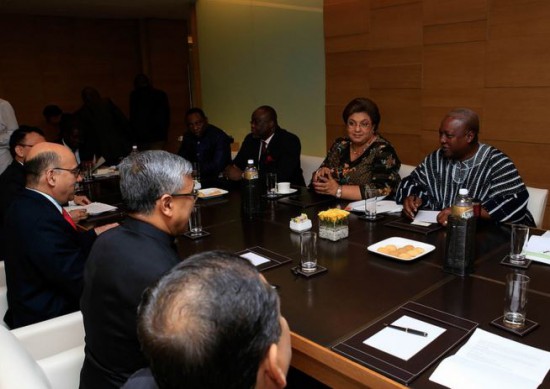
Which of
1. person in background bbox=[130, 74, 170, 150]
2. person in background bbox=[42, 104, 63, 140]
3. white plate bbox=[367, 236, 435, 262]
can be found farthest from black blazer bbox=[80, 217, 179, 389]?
person in background bbox=[42, 104, 63, 140]

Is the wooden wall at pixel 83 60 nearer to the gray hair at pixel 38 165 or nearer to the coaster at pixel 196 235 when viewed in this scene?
the gray hair at pixel 38 165

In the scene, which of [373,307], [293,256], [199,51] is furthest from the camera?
[199,51]

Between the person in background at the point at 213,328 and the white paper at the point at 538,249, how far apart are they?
1.36m

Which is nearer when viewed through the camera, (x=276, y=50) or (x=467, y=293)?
(x=467, y=293)

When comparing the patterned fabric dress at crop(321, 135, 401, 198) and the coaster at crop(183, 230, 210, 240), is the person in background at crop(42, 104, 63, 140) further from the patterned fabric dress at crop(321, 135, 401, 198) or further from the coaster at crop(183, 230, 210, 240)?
the coaster at crop(183, 230, 210, 240)

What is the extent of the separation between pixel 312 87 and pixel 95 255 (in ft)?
13.8

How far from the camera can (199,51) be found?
280 inches

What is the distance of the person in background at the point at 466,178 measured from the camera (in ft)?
7.80

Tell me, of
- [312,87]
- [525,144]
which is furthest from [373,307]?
[312,87]

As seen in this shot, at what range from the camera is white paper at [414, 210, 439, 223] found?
231 cm

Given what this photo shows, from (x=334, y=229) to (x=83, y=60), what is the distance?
7.41 m

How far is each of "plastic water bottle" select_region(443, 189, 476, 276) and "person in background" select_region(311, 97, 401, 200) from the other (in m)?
1.15

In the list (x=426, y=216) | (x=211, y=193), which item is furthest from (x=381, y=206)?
(x=211, y=193)

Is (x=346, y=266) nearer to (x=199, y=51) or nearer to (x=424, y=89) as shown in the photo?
(x=424, y=89)
